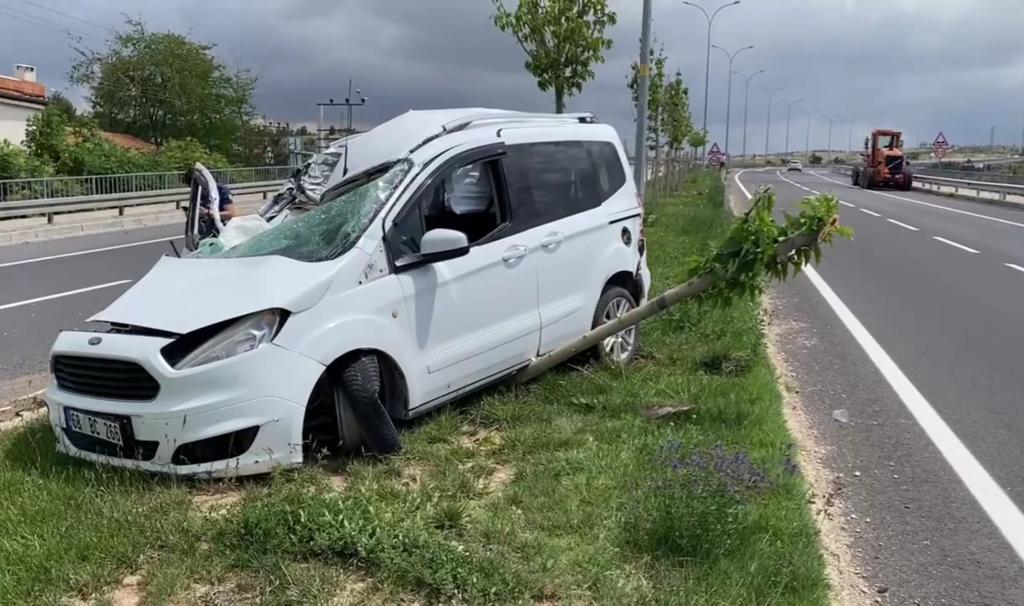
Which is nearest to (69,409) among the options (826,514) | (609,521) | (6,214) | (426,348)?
(426,348)

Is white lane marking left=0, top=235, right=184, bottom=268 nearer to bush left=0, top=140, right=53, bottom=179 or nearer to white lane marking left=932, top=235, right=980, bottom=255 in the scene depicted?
bush left=0, top=140, right=53, bottom=179

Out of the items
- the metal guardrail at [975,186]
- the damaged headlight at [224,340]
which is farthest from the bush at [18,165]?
the metal guardrail at [975,186]

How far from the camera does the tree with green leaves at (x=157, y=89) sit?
5253cm

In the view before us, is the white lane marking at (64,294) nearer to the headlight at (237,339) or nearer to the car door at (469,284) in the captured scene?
the car door at (469,284)

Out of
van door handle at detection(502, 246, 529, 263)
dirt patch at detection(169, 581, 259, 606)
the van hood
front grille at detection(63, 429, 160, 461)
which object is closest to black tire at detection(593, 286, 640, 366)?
van door handle at detection(502, 246, 529, 263)

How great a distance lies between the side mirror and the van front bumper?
2.82 ft

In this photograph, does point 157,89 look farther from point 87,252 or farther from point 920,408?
point 920,408

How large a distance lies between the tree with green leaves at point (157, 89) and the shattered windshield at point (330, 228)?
174 ft

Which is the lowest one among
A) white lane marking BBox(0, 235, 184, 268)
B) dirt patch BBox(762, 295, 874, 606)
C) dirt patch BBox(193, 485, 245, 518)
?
dirt patch BBox(762, 295, 874, 606)

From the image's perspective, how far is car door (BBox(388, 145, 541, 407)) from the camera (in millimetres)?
4820

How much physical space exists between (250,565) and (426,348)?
179 centimetres

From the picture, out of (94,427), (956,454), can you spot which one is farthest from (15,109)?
(956,454)

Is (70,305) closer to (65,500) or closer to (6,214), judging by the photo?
(65,500)

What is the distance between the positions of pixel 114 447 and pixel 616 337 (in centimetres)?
368
